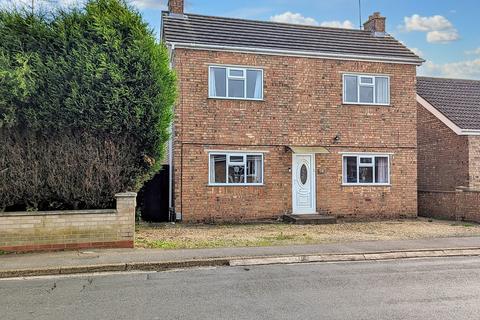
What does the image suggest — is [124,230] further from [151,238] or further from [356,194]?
[356,194]

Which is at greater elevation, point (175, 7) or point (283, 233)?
point (175, 7)

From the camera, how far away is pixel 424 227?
46.4 ft

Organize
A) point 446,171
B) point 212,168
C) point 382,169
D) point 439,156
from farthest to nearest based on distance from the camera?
1. point 439,156
2. point 446,171
3. point 382,169
4. point 212,168

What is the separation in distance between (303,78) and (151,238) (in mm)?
7942

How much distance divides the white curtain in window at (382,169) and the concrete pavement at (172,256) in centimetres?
576

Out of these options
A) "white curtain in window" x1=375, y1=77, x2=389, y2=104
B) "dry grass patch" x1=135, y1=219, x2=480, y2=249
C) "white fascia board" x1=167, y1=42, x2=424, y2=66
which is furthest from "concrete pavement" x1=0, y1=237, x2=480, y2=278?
"white fascia board" x1=167, y1=42, x2=424, y2=66

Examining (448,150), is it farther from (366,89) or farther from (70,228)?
(70,228)

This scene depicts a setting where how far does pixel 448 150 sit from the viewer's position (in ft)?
57.7

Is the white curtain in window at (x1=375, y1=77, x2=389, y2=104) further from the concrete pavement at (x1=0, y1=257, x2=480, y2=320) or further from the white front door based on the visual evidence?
the concrete pavement at (x1=0, y1=257, x2=480, y2=320)

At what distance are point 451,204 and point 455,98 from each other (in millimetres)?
5329

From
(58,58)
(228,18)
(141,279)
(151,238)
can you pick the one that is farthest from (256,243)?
(228,18)

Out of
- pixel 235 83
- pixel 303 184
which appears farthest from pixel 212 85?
pixel 303 184

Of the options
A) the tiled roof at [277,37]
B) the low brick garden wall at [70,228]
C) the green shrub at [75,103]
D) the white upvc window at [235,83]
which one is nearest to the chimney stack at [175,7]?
the tiled roof at [277,37]

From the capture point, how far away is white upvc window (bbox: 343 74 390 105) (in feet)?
53.3
